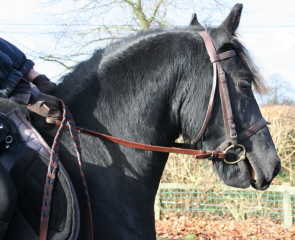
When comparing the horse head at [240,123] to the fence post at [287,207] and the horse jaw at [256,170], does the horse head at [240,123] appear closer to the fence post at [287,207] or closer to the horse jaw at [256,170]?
the horse jaw at [256,170]

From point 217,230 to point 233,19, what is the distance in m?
A: 6.90

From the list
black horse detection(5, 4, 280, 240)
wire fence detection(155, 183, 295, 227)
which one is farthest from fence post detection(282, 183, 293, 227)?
black horse detection(5, 4, 280, 240)

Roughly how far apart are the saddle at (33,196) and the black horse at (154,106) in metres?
0.29

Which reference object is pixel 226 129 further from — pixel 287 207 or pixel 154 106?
pixel 287 207

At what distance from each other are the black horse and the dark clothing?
0.93 ft

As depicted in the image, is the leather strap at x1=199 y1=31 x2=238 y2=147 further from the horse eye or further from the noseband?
the horse eye

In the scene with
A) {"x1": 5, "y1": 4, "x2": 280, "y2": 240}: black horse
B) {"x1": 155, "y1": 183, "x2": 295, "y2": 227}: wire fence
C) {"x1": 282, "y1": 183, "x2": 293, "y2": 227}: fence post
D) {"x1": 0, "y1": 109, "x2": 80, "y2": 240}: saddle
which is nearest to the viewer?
{"x1": 0, "y1": 109, "x2": 80, "y2": 240}: saddle

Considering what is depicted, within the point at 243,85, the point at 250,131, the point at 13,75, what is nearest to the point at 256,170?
the point at 250,131

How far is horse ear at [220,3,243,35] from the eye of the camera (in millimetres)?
2480

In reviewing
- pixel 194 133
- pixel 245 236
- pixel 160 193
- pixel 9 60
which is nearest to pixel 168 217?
pixel 160 193

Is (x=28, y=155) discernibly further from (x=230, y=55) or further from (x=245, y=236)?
(x=245, y=236)

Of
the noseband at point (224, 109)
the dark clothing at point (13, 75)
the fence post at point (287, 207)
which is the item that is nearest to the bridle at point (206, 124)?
the noseband at point (224, 109)

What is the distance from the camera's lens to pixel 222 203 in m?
9.38

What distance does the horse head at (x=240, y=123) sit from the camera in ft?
7.87
